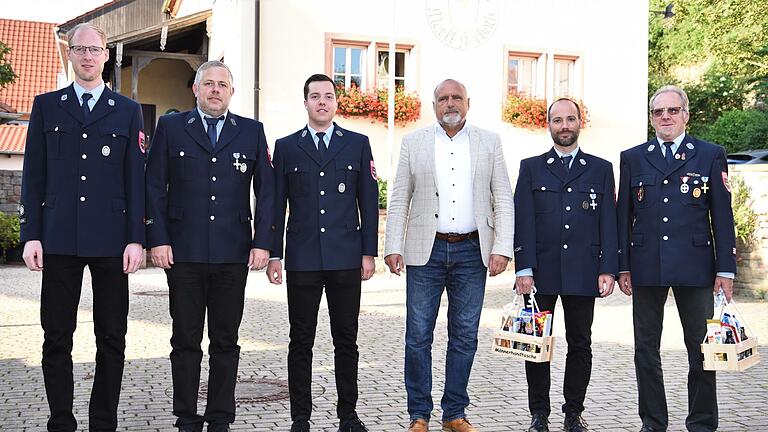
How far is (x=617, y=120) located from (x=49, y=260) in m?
18.9

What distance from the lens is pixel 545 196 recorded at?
6043 mm

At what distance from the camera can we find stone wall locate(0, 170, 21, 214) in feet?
73.8

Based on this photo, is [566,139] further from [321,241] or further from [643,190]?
[321,241]

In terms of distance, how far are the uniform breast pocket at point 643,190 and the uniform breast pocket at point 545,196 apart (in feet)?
1.65

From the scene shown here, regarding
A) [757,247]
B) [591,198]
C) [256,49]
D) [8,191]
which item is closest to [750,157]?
[757,247]

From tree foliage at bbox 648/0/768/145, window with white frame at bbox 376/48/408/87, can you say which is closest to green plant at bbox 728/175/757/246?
window with white frame at bbox 376/48/408/87

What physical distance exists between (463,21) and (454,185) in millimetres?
15727

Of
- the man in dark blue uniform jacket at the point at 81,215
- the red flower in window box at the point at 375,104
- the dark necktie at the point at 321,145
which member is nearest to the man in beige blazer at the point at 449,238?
the dark necktie at the point at 321,145

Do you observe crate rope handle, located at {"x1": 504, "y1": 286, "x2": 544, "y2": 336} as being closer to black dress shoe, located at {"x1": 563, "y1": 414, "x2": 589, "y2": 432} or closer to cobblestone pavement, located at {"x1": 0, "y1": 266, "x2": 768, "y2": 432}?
black dress shoe, located at {"x1": 563, "y1": 414, "x2": 589, "y2": 432}

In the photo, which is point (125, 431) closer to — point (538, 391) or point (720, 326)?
point (538, 391)

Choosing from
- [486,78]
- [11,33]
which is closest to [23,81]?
[11,33]

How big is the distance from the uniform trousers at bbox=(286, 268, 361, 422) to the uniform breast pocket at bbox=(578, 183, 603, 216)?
1531mm

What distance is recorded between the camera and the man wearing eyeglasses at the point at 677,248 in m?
5.74

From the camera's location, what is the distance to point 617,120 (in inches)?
880
